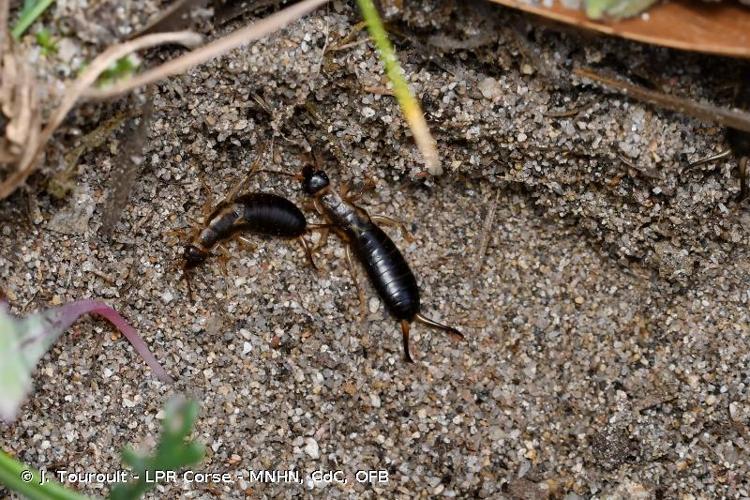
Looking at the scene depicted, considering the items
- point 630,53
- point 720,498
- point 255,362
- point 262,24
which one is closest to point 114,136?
point 262,24

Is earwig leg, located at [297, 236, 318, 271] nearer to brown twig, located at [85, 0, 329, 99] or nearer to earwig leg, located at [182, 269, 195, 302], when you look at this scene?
earwig leg, located at [182, 269, 195, 302]

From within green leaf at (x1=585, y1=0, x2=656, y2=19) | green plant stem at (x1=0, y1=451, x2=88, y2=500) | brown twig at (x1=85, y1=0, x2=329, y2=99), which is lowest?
green plant stem at (x1=0, y1=451, x2=88, y2=500)

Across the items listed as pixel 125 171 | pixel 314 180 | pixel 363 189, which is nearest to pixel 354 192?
pixel 363 189

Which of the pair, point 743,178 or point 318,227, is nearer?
point 743,178

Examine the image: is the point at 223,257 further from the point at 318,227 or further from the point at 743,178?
the point at 743,178

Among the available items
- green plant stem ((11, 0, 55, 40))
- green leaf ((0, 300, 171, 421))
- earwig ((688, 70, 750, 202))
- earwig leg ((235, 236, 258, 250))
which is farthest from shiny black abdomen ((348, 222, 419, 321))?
green plant stem ((11, 0, 55, 40))

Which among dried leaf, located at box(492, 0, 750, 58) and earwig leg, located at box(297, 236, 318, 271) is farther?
earwig leg, located at box(297, 236, 318, 271)

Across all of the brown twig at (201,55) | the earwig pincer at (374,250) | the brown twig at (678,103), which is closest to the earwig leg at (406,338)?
the earwig pincer at (374,250)

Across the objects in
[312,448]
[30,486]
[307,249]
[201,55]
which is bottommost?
[312,448]

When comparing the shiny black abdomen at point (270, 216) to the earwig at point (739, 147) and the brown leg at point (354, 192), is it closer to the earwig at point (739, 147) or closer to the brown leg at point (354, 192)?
the brown leg at point (354, 192)
